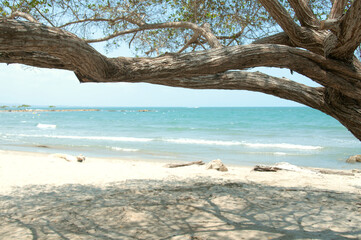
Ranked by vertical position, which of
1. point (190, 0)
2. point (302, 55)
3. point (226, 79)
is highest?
point (190, 0)

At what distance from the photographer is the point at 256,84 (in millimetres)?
3543

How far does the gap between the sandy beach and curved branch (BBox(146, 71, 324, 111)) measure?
160 centimetres

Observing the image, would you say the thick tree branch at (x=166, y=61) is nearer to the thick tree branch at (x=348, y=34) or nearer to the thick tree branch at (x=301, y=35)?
the thick tree branch at (x=348, y=34)

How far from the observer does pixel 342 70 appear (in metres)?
3.46

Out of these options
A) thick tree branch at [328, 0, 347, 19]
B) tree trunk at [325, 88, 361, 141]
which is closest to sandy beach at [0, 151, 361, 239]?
tree trunk at [325, 88, 361, 141]

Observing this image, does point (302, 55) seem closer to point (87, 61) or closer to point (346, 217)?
point (87, 61)

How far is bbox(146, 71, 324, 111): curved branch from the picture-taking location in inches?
137

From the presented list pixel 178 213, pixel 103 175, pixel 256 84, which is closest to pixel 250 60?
pixel 256 84

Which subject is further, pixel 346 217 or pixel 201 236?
pixel 346 217

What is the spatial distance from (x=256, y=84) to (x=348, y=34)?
99 cm

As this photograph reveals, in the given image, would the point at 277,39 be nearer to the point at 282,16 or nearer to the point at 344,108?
the point at 282,16

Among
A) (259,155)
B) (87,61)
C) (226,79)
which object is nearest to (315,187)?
(226,79)

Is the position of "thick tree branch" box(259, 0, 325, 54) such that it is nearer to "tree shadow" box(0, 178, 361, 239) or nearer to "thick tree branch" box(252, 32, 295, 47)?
"thick tree branch" box(252, 32, 295, 47)

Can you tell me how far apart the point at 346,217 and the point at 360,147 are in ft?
50.8
